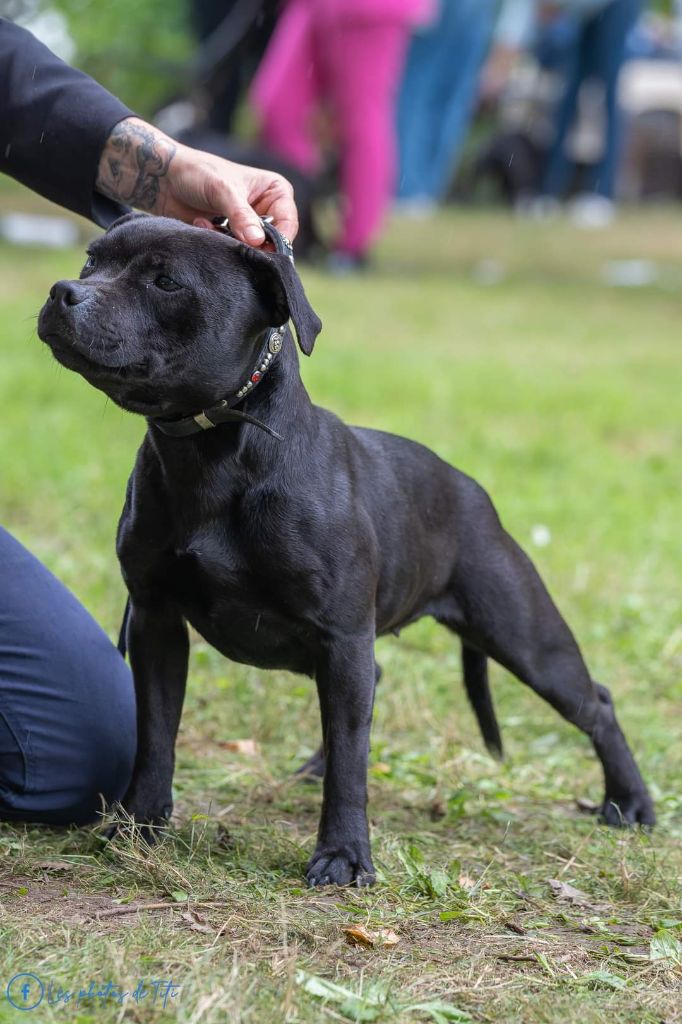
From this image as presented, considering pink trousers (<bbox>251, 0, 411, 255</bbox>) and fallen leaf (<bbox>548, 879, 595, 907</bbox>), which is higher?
pink trousers (<bbox>251, 0, 411, 255</bbox>)

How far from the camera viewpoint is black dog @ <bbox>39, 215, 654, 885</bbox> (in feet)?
9.78

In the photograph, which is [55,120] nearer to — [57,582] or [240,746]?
[57,582]

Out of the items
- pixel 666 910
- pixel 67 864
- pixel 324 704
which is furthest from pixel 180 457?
pixel 666 910

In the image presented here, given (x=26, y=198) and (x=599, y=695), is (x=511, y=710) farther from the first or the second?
(x=26, y=198)

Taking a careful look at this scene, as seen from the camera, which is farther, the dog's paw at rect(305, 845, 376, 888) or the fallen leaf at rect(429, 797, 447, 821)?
the fallen leaf at rect(429, 797, 447, 821)

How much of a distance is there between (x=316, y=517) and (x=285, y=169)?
9803mm

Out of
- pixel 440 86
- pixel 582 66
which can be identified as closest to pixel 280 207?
pixel 440 86

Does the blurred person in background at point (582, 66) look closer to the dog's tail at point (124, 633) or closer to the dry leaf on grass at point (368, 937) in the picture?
the dog's tail at point (124, 633)

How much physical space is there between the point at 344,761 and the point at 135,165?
161 centimetres

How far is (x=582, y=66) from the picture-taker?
2050cm

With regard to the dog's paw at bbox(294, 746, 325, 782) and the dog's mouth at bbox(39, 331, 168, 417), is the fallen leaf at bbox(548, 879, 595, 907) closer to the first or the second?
the dog's paw at bbox(294, 746, 325, 782)

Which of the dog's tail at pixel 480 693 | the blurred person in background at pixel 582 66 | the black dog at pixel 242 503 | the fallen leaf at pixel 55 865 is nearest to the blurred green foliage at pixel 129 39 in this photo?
the blurred person in background at pixel 582 66

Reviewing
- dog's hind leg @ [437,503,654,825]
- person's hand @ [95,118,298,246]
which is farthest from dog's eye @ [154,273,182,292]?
dog's hind leg @ [437,503,654,825]

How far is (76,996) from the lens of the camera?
2516 millimetres
